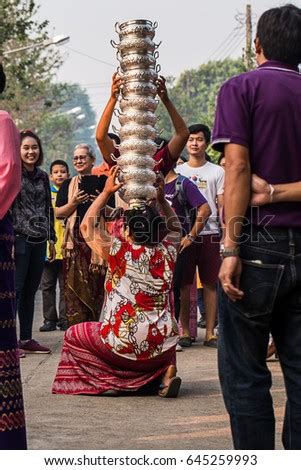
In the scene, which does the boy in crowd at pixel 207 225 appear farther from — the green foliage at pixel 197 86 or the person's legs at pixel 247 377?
the green foliage at pixel 197 86

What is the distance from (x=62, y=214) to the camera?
12.2 metres

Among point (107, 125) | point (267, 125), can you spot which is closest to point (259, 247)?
point (267, 125)

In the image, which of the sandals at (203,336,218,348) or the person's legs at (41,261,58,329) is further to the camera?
the person's legs at (41,261,58,329)

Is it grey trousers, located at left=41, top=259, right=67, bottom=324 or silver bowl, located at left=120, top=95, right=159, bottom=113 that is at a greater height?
silver bowl, located at left=120, top=95, right=159, bottom=113

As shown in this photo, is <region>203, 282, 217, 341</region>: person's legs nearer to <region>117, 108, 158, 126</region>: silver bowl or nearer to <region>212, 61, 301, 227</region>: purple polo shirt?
<region>117, 108, 158, 126</region>: silver bowl

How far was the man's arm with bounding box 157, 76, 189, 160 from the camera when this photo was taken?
8562mm

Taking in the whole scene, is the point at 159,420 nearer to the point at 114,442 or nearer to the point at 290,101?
the point at 114,442

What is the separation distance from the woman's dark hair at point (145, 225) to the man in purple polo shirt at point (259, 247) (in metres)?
3.37

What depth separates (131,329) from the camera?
841 cm

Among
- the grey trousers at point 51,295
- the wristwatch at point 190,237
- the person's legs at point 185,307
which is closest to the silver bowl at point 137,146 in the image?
the wristwatch at point 190,237

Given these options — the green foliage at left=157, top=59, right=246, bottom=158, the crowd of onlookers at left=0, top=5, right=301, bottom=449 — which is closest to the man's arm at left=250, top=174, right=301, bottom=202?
the crowd of onlookers at left=0, top=5, right=301, bottom=449

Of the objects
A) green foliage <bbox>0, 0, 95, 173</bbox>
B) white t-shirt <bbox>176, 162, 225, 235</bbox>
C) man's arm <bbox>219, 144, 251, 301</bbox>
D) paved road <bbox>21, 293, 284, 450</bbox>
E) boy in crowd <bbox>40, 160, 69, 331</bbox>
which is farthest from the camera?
green foliage <bbox>0, 0, 95, 173</bbox>
